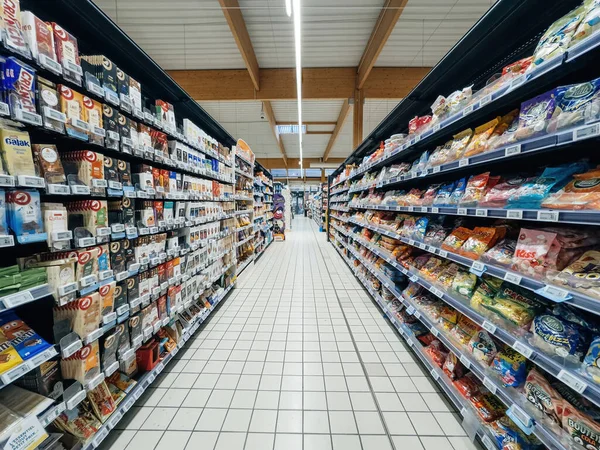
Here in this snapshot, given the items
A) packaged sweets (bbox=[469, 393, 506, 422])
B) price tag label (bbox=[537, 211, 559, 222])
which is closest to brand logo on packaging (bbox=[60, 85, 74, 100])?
price tag label (bbox=[537, 211, 559, 222])

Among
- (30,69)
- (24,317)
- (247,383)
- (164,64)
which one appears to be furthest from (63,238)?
(164,64)

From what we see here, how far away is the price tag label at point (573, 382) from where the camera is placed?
94 cm

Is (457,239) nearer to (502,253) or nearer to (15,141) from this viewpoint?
(502,253)

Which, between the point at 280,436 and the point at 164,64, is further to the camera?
the point at 164,64

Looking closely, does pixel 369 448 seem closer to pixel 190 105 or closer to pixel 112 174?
pixel 112 174

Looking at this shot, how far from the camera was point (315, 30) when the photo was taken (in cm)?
454

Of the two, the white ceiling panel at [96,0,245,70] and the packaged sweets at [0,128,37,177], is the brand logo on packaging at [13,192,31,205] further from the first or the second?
the white ceiling panel at [96,0,245,70]

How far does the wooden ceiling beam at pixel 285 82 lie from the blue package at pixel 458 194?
5.02 metres

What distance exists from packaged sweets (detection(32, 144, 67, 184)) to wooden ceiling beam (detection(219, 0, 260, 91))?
342 centimetres

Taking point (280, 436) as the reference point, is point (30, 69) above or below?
above

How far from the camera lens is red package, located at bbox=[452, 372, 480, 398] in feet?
5.36

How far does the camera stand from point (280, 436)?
1576 millimetres

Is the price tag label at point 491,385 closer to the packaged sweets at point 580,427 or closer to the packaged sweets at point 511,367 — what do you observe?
the packaged sweets at point 511,367

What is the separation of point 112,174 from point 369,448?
244cm
